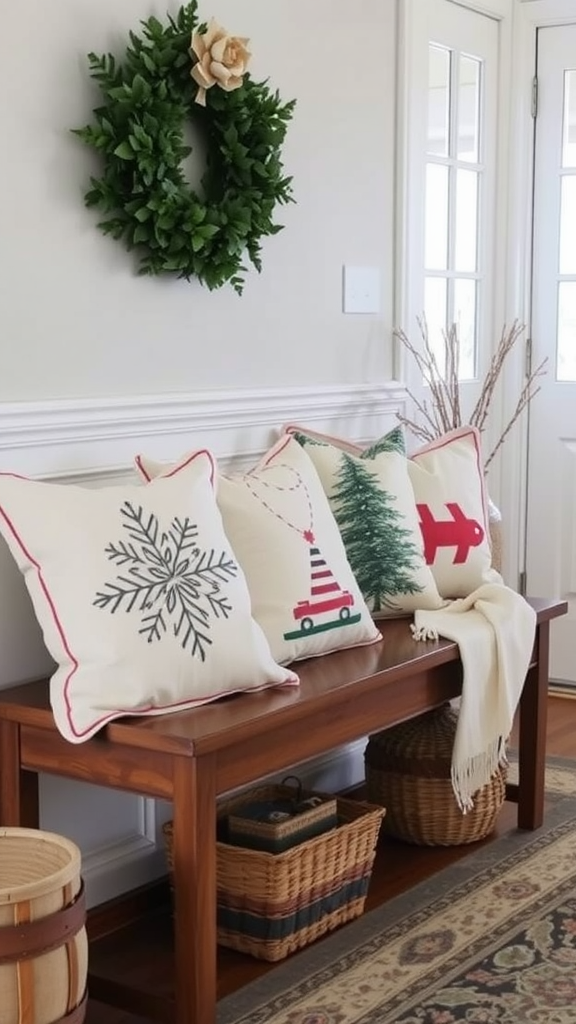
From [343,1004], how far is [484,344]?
2412mm

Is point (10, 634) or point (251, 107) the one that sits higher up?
point (251, 107)

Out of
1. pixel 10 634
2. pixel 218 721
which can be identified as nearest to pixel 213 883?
pixel 218 721

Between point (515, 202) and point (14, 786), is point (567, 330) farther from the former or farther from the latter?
point (14, 786)

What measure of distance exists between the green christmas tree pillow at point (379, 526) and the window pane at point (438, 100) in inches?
51.6

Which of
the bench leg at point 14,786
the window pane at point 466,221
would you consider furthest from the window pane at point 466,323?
the bench leg at point 14,786

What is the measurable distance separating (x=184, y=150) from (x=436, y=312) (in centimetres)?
140

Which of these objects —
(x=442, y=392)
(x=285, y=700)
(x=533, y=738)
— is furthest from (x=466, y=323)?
(x=285, y=700)

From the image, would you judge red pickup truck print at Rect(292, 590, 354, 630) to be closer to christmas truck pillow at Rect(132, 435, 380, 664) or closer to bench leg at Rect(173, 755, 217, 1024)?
christmas truck pillow at Rect(132, 435, 380, 664)

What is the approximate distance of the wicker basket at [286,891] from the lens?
2688mm

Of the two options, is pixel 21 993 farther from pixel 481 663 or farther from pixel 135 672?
pixel 481 663

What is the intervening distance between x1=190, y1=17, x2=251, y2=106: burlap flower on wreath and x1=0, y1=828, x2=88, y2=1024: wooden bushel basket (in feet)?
5.02

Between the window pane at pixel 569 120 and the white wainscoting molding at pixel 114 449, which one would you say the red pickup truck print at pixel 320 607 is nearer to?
the white wainscoting molding at pixel 114 449

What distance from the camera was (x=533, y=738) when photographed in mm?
3396

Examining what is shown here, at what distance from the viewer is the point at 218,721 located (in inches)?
91.7
